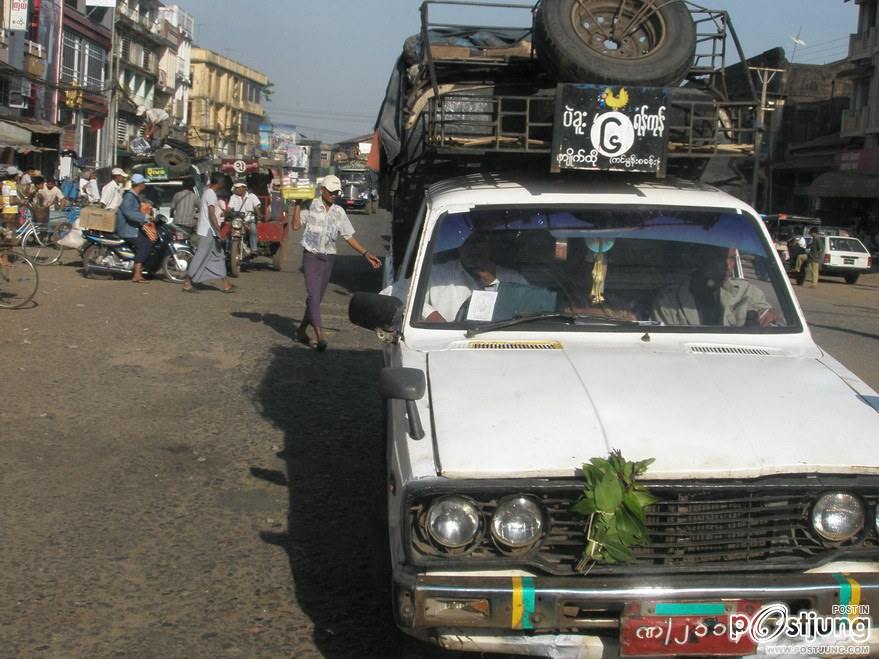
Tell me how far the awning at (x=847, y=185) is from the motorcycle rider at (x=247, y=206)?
27.9 m

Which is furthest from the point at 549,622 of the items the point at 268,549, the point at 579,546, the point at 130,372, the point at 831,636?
the point at 130,372

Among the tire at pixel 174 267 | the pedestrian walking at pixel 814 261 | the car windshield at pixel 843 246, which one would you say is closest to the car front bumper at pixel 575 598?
the tire at pixel 174 267

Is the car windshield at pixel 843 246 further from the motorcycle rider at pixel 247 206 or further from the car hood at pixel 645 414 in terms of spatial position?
the car hood at pixel 645 414

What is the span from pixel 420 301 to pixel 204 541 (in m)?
1.71

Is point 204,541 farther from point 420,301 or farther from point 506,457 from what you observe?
point 506,457

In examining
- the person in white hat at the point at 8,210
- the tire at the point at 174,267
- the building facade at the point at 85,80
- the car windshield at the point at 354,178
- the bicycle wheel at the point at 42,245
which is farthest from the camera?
the car windshield at the point at 354,178

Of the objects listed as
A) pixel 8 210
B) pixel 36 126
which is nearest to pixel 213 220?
pixel 8 210

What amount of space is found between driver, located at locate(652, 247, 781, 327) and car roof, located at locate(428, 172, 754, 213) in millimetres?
323

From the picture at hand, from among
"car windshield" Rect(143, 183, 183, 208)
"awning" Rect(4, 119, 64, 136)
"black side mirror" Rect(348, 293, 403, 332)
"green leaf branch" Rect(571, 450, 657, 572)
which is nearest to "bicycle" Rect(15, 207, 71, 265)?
"car windshield" Rect(143, 183, 183, 208)

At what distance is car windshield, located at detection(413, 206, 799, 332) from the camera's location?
437 centimetres

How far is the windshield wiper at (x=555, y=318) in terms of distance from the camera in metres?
4.18

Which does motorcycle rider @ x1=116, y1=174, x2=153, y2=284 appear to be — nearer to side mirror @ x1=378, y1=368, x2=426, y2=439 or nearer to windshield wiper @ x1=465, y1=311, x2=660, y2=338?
windshield wiper @ x1=465, y1=311, x2=660, y2=338

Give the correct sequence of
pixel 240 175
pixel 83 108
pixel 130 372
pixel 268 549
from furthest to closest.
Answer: pixel 83 108
pixel 240 175
pixel 130 372
pixel 268 549

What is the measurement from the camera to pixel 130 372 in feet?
28.9
